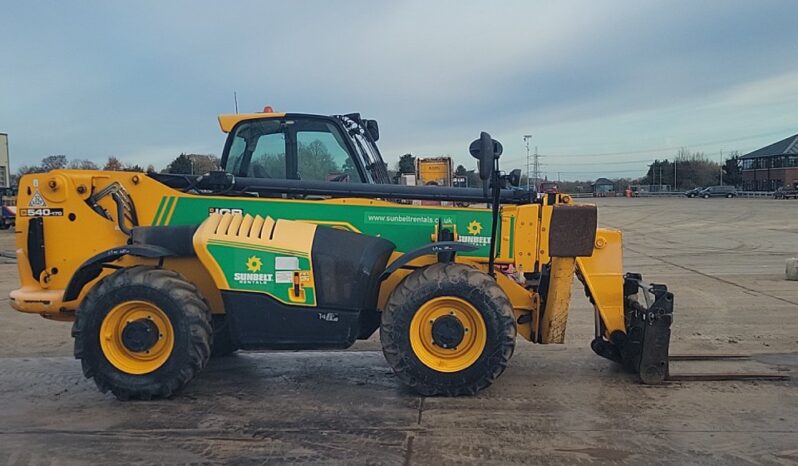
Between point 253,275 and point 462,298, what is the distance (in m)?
1.67

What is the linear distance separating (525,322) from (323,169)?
231cm

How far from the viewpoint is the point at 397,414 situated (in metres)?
5.20

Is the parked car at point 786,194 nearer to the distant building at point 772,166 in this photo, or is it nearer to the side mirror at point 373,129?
the distant building at point 772,166

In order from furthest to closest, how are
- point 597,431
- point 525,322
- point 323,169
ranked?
1. point 323,169
2. point 525,322
3. point 597,431

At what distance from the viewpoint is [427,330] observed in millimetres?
5504

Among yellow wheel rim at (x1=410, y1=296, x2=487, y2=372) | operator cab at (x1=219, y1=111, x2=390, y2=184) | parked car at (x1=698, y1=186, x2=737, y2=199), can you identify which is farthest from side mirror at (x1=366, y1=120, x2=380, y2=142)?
parked car at (x1=698, y1=186, x2=737, y2=199)

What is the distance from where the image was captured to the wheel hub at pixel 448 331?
5.44 m

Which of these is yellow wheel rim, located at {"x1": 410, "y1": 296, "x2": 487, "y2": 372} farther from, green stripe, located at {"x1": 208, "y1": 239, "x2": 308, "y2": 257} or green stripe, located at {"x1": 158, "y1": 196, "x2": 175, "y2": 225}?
green stripe, located at {"x1": 158, "y1": 196, "x2": 175, "y2": 225}

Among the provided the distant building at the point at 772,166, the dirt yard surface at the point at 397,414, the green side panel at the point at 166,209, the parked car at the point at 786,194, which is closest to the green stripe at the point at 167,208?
the green side panel at the point at 166,209

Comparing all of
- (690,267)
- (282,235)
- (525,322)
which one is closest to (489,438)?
(525,322)

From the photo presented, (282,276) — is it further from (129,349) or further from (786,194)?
(786,194)

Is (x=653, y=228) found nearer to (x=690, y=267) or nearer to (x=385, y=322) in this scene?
(x=690, y=267)

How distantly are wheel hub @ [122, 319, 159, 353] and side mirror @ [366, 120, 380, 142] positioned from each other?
118 inches

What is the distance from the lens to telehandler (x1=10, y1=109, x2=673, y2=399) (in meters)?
5.43
